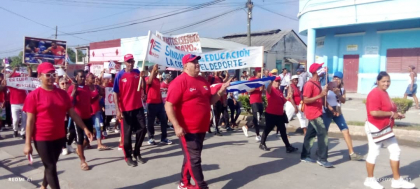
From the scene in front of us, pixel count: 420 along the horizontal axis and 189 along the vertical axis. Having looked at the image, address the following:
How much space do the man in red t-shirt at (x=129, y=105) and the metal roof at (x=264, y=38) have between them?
3003cm

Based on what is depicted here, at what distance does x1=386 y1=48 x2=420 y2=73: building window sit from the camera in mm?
16906

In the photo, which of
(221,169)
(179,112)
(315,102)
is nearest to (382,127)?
(315,102)

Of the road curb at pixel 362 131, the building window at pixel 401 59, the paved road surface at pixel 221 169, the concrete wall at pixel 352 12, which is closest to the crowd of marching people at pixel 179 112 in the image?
the paved road surface at pixel 221 169

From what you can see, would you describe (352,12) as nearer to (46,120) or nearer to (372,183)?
(372,183)

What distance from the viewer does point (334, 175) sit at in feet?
18.5

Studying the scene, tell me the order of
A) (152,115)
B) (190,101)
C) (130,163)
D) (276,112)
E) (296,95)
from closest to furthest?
1. (190,101)
2. (130,163)
3. (276,112)
4. (152,115)
5. (296,95)

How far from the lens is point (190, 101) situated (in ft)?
15.1

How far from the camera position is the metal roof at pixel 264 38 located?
122 ft

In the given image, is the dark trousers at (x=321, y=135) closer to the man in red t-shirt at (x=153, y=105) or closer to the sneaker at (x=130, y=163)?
the sneaker at (x=130, y=163)

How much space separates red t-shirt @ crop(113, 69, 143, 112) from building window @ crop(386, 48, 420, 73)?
1514cm

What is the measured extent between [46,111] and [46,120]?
0.35 ft

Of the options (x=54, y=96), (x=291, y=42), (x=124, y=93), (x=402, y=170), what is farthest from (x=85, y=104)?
(x=291, y=42)

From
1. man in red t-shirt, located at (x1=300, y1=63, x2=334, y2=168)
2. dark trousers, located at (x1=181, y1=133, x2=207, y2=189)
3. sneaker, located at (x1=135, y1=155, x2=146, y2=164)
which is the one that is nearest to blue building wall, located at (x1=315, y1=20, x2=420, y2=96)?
man in red t-shirt, located at (x1=300, y1=63, x2=334, y2=168)

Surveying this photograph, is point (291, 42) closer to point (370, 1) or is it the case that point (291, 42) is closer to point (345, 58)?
point (345, 58)
